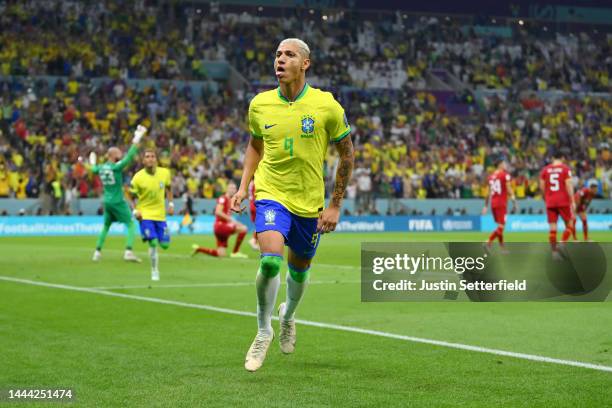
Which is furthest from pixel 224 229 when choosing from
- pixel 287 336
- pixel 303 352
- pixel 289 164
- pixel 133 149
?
pixel 289 164

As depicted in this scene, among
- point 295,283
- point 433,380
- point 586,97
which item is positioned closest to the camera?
point 433,380

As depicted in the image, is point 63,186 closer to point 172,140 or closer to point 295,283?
point 172,140

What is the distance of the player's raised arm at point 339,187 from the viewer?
332 inches

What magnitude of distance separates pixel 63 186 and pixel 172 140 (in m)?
5.88

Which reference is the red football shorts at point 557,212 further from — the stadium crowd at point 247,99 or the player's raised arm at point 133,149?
the stadium crowd at point 247,99

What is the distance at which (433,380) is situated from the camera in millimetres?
7773

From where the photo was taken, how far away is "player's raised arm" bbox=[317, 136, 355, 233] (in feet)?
27.7

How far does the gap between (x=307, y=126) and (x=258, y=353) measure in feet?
6.04

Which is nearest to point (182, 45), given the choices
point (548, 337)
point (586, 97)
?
point (586, 97)

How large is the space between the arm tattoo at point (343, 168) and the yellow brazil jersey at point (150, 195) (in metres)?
10.6

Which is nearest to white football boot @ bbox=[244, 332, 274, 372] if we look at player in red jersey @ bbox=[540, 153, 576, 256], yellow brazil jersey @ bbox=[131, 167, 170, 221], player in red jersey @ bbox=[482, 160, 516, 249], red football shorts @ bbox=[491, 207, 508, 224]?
yellow brazil jersey @ bbox=[131, 167, 170, 221]

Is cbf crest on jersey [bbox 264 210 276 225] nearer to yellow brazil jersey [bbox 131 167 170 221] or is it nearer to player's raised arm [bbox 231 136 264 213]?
player's raised arm [bbox 231 136 264 213]

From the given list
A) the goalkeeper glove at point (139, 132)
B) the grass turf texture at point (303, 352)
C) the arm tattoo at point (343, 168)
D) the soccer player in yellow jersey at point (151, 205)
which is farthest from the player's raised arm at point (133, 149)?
the arm tattoo at point (343, 168)

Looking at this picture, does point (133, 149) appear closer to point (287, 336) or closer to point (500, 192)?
point (500, 192)
